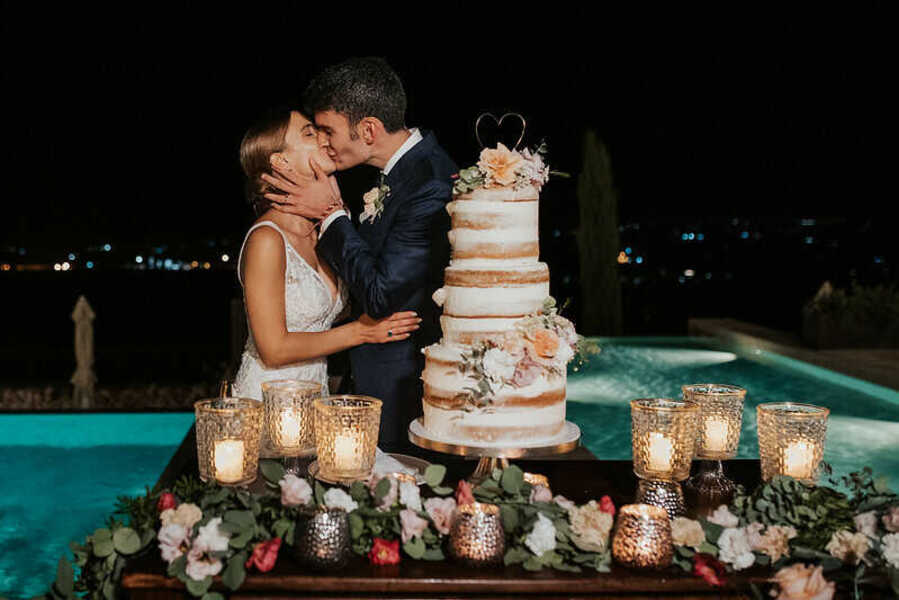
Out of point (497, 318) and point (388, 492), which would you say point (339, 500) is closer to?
point (388, 492)

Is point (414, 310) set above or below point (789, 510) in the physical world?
above

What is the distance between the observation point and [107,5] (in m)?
18.0

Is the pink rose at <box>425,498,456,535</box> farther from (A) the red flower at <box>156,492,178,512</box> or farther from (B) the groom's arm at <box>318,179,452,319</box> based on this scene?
(B) the groom's arm at <box>318,179,452,319</box>

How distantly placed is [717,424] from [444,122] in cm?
2007

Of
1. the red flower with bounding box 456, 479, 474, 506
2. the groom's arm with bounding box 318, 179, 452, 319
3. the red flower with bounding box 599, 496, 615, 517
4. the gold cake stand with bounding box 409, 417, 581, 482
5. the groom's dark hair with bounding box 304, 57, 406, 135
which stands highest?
the groom's dark hair with bounding box 304, 57, 406, 135

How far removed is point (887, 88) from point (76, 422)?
70.2 feet

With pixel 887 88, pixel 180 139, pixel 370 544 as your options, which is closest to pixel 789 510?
pixel 370 544

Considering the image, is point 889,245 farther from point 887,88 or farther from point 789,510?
point 789,510

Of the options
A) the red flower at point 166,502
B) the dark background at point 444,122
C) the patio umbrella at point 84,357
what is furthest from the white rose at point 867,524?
the dark background at point 444,122

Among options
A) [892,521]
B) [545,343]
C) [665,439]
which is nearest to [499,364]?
[545,343]

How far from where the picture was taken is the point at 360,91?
3.45m

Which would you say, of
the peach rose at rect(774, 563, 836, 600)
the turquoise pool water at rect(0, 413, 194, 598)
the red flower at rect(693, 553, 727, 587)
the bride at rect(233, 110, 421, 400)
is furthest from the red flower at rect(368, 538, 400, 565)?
the turquoise pool water at rect(0, 413, 194, 598)

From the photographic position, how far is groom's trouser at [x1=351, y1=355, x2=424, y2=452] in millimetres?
3844

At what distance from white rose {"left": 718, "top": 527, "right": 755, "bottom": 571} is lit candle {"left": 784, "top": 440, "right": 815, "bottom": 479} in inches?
19.1
